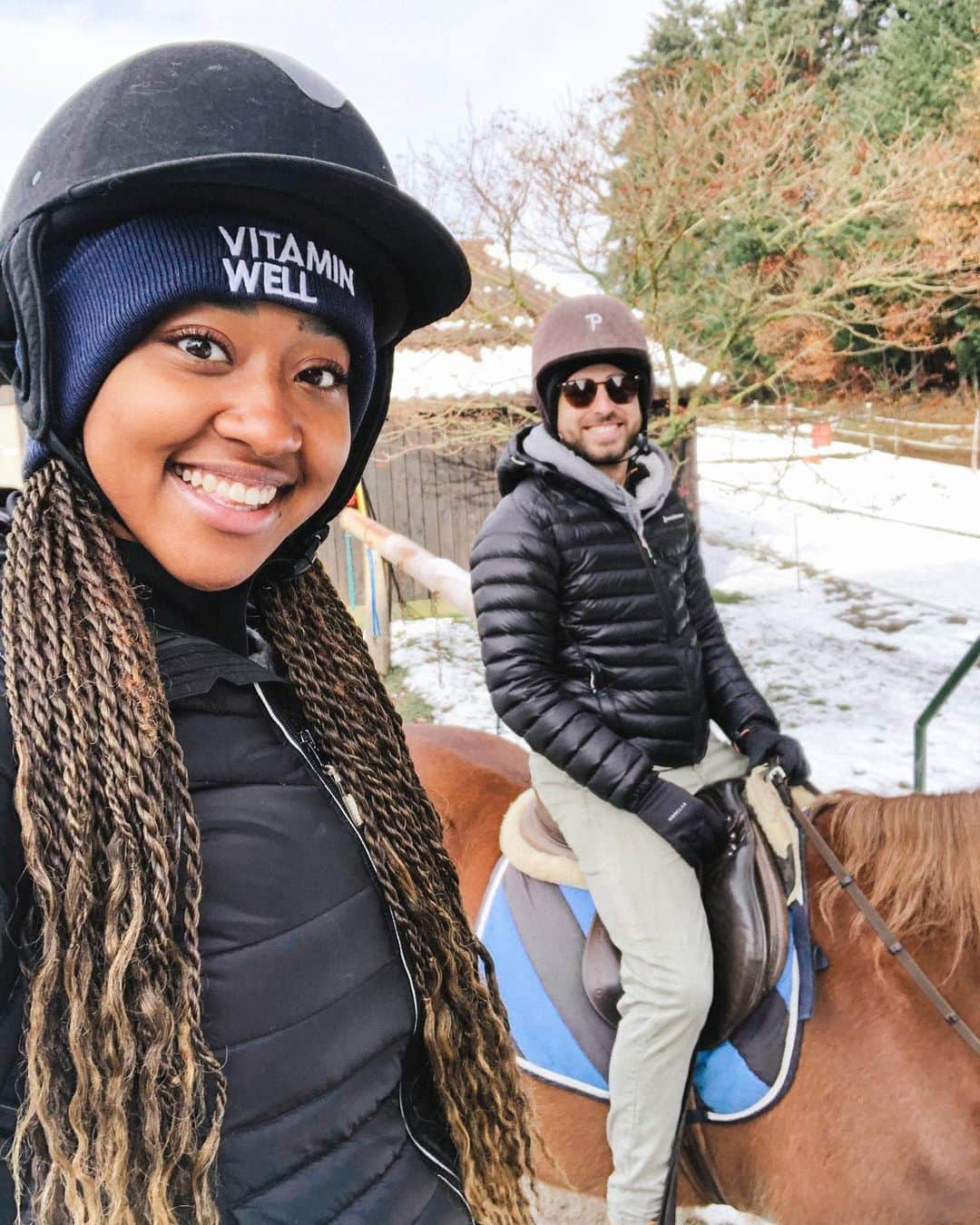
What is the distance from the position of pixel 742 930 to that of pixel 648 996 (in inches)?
10.9

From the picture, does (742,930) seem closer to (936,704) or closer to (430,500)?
(936,704)

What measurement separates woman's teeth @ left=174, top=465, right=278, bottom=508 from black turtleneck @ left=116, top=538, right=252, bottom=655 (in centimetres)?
10

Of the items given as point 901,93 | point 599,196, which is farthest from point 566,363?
point 901,93

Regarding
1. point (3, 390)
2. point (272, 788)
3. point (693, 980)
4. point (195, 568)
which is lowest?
point (693, 980)

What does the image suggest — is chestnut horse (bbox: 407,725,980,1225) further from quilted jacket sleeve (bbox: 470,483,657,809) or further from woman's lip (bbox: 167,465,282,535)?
woman's lip (bbox: 167,465,282,535)

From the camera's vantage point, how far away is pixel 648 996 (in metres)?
1.95

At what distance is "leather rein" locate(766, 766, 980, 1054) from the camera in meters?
1.89

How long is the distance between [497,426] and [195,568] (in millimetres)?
8256

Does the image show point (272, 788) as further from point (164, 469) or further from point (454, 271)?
point (454, 271)

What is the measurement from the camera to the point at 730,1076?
6.57 feet

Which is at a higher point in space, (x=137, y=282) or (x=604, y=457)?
(x=137, y=282)

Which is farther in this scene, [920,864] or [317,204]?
[920,864]

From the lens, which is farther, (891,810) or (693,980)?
(891,810)

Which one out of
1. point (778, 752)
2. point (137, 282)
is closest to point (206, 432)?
Result: point (137, 282)
